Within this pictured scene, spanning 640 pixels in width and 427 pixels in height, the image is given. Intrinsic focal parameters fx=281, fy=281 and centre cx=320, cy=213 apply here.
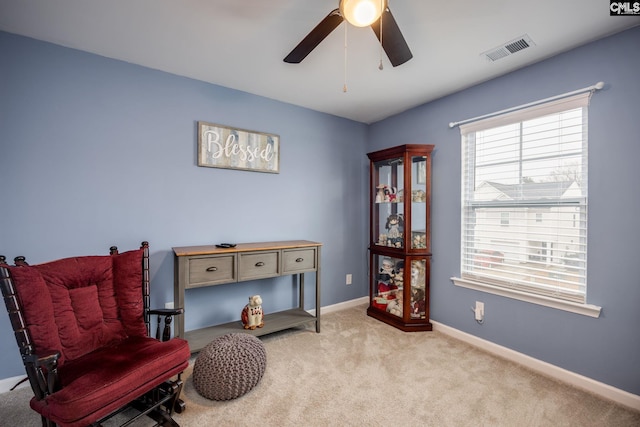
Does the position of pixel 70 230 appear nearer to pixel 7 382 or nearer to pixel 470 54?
pixel 7 382

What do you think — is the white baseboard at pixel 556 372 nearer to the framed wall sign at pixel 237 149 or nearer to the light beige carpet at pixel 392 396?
the light beige carpet at pixel 392 396

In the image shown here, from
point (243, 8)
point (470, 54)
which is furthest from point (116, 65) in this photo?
point (470, 54)

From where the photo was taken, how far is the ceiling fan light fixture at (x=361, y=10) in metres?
1.23

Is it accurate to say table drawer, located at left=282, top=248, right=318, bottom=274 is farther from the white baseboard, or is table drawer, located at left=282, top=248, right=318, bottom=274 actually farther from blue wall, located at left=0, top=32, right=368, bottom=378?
the white baseboard

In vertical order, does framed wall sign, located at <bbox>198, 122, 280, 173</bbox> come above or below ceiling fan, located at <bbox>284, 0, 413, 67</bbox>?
below

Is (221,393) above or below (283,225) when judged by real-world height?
below

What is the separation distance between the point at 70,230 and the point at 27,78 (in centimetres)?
111

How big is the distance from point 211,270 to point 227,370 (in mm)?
803

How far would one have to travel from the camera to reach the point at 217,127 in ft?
8.91

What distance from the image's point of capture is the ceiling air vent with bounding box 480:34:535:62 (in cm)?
200

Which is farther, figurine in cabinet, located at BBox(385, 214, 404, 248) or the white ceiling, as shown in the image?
figurine in cabinet, located at BBox(385, 214, 404, 248)

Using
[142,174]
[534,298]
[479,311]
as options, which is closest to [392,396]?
[479,311]

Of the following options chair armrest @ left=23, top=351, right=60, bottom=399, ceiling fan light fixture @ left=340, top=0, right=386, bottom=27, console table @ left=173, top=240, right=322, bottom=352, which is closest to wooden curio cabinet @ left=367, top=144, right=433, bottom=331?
console table @ left=173, top=240, right=322, bottom=352

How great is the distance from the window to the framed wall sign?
1.97 metres
